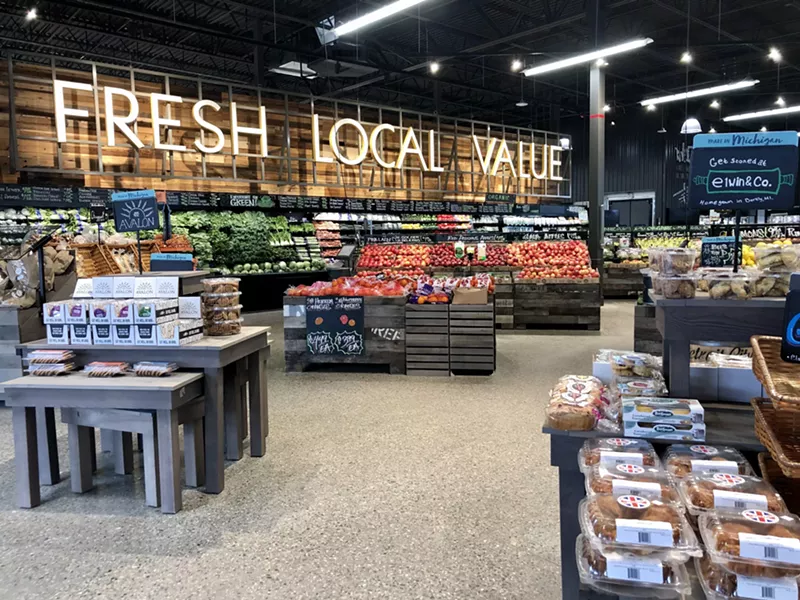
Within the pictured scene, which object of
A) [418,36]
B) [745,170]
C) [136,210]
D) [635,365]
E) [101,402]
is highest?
[418,36]

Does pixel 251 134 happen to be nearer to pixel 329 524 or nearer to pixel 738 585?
pixel 329 524

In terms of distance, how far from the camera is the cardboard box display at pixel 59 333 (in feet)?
11.4

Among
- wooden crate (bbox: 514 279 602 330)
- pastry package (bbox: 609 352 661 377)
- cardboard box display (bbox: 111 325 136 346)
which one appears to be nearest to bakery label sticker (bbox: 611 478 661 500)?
pastry package (bbox: 609 352 661 377)

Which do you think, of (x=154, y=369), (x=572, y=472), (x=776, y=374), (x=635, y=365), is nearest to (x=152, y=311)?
(x=154, y=369)

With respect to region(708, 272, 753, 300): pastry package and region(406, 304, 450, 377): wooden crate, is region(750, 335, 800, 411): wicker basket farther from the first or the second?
region(406, 304, 450, 377): wooden crate

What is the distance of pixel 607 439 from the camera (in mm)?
2041

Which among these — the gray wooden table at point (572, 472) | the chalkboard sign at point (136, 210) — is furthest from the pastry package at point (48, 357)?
the gray wooden table at point (572, 472)

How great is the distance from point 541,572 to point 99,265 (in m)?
5.49

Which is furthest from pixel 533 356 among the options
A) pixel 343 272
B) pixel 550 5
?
pixel 550 5

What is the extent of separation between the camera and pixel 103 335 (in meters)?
3.47

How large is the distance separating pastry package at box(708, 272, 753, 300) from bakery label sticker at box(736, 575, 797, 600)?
3.60 ft

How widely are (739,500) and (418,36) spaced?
13.8m

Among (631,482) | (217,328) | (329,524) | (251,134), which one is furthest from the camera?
(251,134)

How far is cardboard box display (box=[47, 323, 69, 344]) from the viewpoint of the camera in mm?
3484
